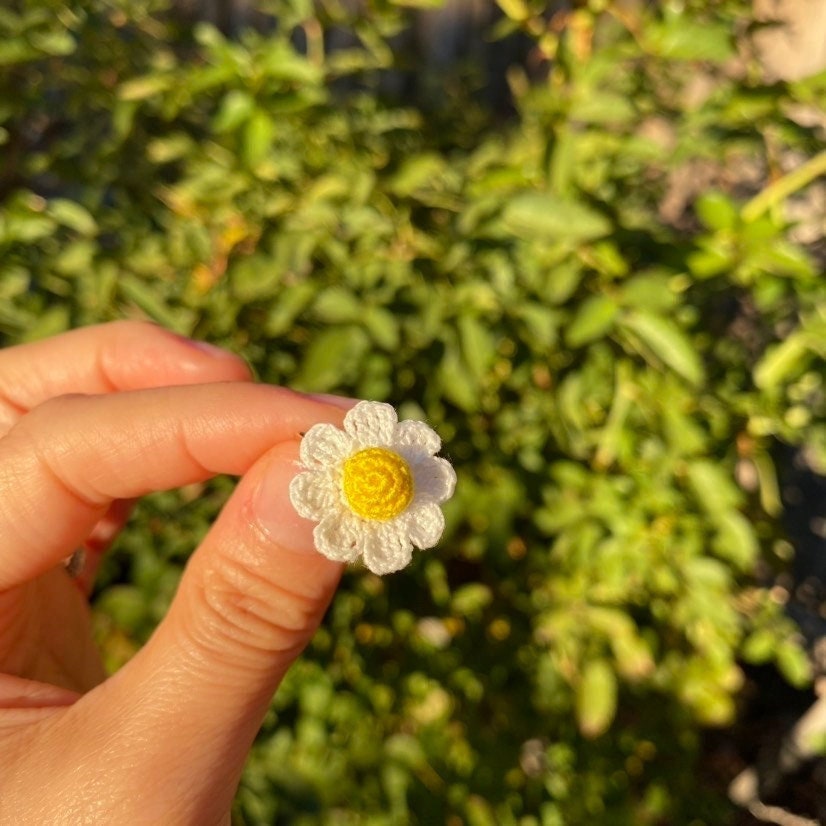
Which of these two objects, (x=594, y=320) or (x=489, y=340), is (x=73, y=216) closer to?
(x=489, y=340)

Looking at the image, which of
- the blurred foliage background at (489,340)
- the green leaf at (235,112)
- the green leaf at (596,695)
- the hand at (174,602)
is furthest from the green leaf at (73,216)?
the green leaf at (596,695)

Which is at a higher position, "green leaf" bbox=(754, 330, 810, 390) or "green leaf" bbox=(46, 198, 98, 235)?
"green leaf" bbox=(754, 330, 810, 390)

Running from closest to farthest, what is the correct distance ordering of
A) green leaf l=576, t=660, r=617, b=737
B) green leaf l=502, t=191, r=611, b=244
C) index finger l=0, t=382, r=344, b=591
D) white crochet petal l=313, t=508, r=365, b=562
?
white crochet petal l=313, t=508, r=365, b=562 → index finger l=0, t=382, r=344, b=591 → green leaf l=502, t=191, r=611, b=244 → green leaf l=576, t=660, r=617, b=737

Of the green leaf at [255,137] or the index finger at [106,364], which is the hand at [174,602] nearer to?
the index finger at [106,364]

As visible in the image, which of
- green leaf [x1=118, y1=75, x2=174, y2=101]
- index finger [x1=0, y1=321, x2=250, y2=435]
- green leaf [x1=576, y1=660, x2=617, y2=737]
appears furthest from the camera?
green leaf [x1=576, y1=660, x2=617, y2=737]

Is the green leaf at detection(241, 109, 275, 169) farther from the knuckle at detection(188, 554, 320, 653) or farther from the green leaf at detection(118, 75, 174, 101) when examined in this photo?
the knuckle at detection(188, 554, 320, 653)

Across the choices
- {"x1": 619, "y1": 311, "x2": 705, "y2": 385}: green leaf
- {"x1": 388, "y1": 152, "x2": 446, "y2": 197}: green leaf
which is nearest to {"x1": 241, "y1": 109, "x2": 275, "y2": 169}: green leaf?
{"x1": 388, "y1": 152, "x2": 446, "y2": 197}: green leaf

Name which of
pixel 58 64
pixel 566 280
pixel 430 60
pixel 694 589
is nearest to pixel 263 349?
pixel 566 280
